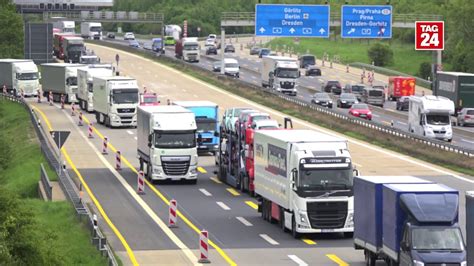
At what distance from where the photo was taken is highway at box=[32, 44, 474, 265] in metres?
40.5

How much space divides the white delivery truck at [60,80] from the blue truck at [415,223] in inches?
2822

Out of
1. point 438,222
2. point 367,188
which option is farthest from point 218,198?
point 438,222

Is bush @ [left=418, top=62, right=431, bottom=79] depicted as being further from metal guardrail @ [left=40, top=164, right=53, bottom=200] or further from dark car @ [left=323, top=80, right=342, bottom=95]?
metal guardrail @ [left=40, top=164, right=53, bottom=200]

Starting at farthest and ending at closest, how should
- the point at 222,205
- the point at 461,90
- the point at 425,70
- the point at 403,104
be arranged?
the point at 425,70 < the point at 403,104 < the point at 461,90 < the point at 222,205

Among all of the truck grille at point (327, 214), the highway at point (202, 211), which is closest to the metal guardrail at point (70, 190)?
the highway at point (202, 211)

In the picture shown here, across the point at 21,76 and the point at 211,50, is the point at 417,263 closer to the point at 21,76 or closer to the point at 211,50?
the point at 21,76

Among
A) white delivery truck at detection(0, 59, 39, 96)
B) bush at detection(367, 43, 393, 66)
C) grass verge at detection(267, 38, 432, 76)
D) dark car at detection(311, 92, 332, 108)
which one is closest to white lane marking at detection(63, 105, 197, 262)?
dark car at detection(311, 92, 332, 108)

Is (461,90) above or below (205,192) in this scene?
above

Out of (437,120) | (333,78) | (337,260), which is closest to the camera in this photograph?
(337,260)

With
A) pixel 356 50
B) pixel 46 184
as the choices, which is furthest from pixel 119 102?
pixel 356 50

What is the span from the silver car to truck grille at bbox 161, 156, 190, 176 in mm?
40562

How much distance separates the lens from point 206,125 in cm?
7044

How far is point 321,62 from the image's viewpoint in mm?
167625

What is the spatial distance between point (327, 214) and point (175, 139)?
17.3m
